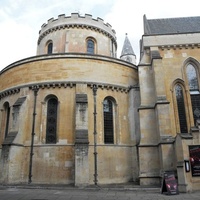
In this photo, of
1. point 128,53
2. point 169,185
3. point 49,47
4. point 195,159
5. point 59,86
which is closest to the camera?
point 169,185

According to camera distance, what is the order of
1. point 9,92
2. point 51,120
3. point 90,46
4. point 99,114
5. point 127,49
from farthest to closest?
1. point 127,49
2. point 90,46
3. point 9,92
4. point 99,114
5. point 51,120

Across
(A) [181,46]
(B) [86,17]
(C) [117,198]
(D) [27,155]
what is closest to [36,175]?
(D) [27,155]

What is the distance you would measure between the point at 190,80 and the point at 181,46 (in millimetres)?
2991

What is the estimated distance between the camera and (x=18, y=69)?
1909cm

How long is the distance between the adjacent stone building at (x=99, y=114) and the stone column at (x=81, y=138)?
60 millimetres

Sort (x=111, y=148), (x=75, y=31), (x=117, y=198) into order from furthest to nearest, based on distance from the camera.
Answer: (x=75, y=31) < (x=111, y=148) < (x=117, y=198)

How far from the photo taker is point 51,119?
17281mm

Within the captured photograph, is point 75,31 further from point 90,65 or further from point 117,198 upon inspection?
point 117,198

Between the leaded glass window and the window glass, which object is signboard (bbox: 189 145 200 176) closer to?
the window glass

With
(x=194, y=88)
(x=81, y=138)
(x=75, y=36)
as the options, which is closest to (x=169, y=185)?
(x=81, y=138)

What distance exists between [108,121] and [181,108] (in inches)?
228

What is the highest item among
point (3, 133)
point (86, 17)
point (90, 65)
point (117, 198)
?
point (86, 17)

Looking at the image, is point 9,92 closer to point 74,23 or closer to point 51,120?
point 51,120

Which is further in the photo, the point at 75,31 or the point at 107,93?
the point at 75,31
